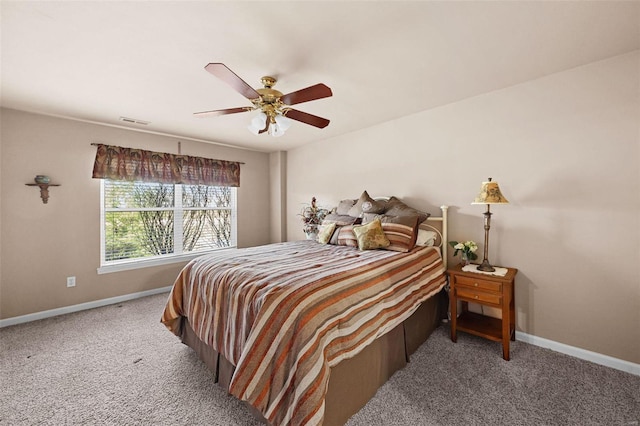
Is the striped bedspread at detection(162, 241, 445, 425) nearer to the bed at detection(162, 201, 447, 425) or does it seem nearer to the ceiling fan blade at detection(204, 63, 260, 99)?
the bed at detection(162, 201, 447, 425)

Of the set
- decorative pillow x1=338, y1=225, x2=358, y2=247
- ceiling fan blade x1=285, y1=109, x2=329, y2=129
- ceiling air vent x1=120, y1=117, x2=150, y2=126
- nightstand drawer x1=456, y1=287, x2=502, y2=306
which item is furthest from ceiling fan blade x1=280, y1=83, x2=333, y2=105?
ceiling air vent x1=120, y1=117, x2=150, y2=126

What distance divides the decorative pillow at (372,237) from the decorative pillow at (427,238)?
1.69 feet

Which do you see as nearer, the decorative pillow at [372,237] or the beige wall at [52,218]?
the decorative pillow at [372,237]

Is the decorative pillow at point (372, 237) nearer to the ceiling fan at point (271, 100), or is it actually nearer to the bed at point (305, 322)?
the bed at point (305, 322)

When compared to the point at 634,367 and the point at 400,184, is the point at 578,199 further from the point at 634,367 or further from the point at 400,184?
the point at 400,184

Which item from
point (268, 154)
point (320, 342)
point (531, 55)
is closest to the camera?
point (320, 342)

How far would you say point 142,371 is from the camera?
2.13 metres

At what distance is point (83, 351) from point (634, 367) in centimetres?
472

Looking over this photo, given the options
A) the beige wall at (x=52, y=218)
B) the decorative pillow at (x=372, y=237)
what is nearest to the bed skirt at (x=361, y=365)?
the decorative pillow at (x=372, y=237)

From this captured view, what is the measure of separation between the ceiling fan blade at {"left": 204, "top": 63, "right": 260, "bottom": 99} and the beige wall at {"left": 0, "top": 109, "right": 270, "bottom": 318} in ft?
9.50

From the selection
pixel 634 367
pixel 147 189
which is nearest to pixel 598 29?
pixel 634 367

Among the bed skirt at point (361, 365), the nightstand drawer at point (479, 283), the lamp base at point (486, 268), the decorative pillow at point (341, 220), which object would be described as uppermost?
the decorative pillow at point (341, 220)

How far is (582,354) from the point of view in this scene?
224cm

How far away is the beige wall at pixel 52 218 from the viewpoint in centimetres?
301
